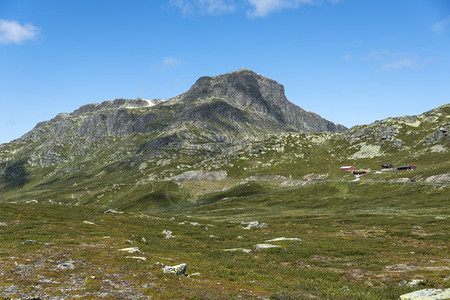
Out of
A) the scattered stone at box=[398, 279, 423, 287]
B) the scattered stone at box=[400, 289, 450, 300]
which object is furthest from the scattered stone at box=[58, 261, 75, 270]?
the scattered stone at box=[398, 279, 423, 287]

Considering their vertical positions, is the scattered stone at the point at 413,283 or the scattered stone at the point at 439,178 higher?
the scattered stone at the point at 413,283

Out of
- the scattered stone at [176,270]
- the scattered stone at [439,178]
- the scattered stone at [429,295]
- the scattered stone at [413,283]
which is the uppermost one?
the scattered stone at [176,270]

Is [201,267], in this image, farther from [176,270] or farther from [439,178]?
[439,178]

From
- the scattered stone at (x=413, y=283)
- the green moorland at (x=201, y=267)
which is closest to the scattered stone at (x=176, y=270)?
the green moorland at (x=201, y=267)

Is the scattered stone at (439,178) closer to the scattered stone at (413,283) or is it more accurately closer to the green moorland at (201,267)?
the green moorland at (201,267)

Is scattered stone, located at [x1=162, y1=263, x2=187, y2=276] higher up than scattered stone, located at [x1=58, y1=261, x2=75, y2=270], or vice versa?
scattered stone, located at [x1=58, y1=261, x2=75, y2=270]

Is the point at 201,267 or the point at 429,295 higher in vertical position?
the point at 201,267

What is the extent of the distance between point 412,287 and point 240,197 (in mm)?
178290

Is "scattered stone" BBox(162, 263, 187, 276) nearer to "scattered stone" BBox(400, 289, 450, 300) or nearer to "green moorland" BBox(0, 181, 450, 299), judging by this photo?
"green moorland" BBox(0, 181, 450, 299)

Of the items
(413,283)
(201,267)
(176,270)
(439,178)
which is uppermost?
(176,270)

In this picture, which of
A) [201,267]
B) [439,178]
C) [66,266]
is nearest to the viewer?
[66,266]

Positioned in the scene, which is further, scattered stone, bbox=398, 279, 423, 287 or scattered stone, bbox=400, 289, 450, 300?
scattered stone, bbox=398, 279, 423, 287

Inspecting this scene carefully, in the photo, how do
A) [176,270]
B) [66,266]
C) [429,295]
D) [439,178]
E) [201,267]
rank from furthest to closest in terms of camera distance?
[439,178] → [201,267] → [66,266] → [176,270] → [429,295]

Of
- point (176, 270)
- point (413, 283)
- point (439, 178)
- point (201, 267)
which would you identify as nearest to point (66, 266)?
point (176, 270)
